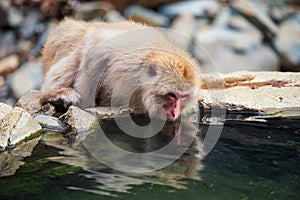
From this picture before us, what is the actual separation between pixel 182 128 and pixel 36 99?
1.36 metres

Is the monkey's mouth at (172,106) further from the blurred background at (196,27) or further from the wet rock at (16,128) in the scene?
the blurred background at (196,27)

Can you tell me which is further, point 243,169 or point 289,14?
point 289,14

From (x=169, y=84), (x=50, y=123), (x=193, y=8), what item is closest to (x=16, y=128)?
(x=50, y=123)

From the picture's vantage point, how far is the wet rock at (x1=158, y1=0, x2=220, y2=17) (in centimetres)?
972

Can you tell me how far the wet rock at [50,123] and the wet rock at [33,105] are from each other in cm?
29

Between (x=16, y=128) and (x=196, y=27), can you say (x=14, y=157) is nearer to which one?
(x=16, y=128)

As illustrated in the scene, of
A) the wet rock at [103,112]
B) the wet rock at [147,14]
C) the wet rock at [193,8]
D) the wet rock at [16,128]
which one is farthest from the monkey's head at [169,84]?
the wet rock at [193,8]

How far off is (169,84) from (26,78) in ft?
18.3

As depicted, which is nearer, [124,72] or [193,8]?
[124,72]

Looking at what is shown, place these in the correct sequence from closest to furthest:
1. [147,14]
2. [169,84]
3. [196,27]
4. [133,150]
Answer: [133,150]
[169,84]
[196,27]
[147,14]

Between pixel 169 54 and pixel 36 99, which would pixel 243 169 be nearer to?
pixel 169 54

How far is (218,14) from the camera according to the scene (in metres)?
9.73

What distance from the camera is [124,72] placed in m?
3.38

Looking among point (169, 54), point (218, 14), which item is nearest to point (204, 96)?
point (169, 54)
